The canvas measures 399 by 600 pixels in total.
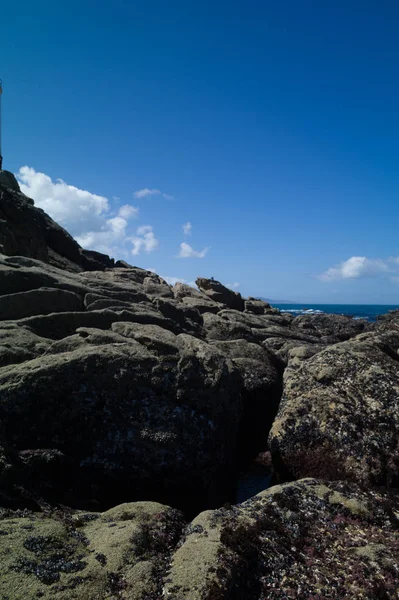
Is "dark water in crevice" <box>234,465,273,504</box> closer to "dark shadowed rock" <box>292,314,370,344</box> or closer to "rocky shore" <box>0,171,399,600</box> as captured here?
"rocky shore" <box>0,171,399,600</box>

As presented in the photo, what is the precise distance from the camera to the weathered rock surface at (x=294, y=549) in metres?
8.44

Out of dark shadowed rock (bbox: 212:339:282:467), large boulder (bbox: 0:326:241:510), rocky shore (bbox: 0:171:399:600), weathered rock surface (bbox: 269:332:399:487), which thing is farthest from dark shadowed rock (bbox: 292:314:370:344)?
large boulder (bbox: 0:326:241:510)

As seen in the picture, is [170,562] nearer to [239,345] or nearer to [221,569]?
[221,569]

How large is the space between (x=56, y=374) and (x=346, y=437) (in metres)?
11.6

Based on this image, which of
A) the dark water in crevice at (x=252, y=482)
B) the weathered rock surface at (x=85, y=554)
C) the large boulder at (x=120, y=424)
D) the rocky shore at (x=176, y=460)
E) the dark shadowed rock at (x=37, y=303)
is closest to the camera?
the weathered rock surface at (x=85, y=554)

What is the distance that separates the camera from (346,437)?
15297 millimetres

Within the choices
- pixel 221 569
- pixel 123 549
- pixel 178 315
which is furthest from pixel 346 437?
pixel 178 315

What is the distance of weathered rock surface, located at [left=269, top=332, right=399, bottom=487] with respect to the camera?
1455 centimetres

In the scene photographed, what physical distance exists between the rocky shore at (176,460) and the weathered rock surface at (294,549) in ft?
0.13

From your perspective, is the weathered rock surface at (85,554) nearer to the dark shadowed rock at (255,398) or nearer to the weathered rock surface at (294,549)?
the weathered rock surface at (294,549)

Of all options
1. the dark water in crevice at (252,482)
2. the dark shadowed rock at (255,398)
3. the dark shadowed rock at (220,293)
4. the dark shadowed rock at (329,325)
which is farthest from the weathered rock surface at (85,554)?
the dark shadowed rock at (220,293)

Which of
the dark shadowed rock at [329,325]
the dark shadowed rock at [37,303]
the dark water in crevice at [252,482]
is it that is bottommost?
the dark water in crevice at [252,482]

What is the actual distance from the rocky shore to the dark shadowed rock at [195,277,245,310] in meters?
30.9

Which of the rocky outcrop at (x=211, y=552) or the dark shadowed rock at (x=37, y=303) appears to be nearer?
the rocky outcrop at (x=211, y=552)
